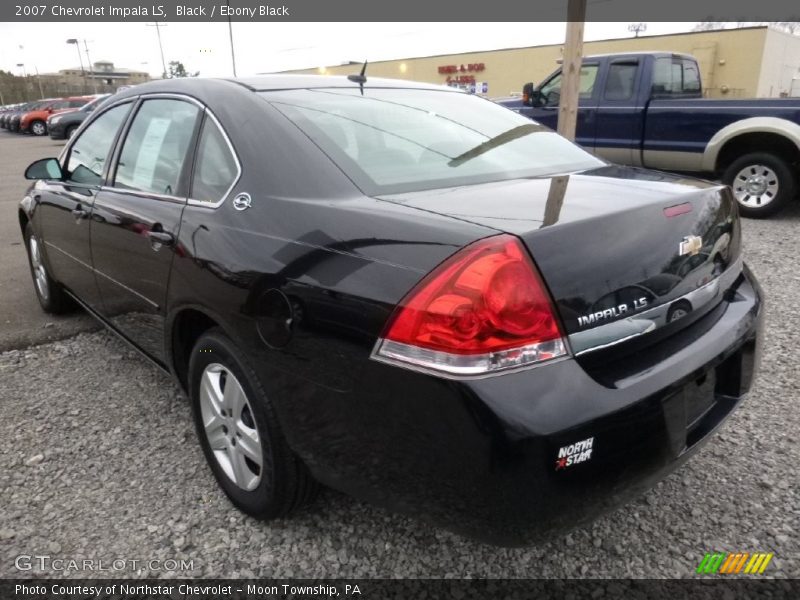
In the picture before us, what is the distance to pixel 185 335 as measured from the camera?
2.53 metres

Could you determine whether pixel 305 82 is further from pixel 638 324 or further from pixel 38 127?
pixel 38 127

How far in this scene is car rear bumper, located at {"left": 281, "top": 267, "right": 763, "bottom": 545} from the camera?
147 cm

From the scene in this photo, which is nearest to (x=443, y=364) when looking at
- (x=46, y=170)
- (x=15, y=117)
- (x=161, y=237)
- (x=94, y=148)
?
(x=161, y=237)

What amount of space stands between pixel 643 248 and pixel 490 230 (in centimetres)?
47

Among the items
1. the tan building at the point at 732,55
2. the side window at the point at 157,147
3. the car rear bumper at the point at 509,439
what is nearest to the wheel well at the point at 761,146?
the car rear bumper at the point at 509,439

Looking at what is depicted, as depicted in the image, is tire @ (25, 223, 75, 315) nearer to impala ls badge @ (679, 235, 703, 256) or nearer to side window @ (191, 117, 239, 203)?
side window @ (191, 117, 239, 203)

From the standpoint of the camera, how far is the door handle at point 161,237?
7.79 feet

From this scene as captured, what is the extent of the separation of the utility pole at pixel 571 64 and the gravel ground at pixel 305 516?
172 inches

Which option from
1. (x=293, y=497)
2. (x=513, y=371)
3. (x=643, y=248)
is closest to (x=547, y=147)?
(x=643, y=248)

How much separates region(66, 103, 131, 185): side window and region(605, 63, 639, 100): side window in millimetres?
6753

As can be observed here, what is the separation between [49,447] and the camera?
2.83m

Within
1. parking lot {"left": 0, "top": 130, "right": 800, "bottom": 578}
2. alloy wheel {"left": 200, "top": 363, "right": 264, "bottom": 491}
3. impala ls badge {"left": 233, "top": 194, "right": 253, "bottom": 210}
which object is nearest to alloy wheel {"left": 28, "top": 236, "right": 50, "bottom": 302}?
parking lot {"left": 0, "top": 130, "right": 800, "bottom": 578}

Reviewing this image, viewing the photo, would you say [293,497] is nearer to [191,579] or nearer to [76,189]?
[191,579]

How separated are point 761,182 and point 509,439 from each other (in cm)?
715
